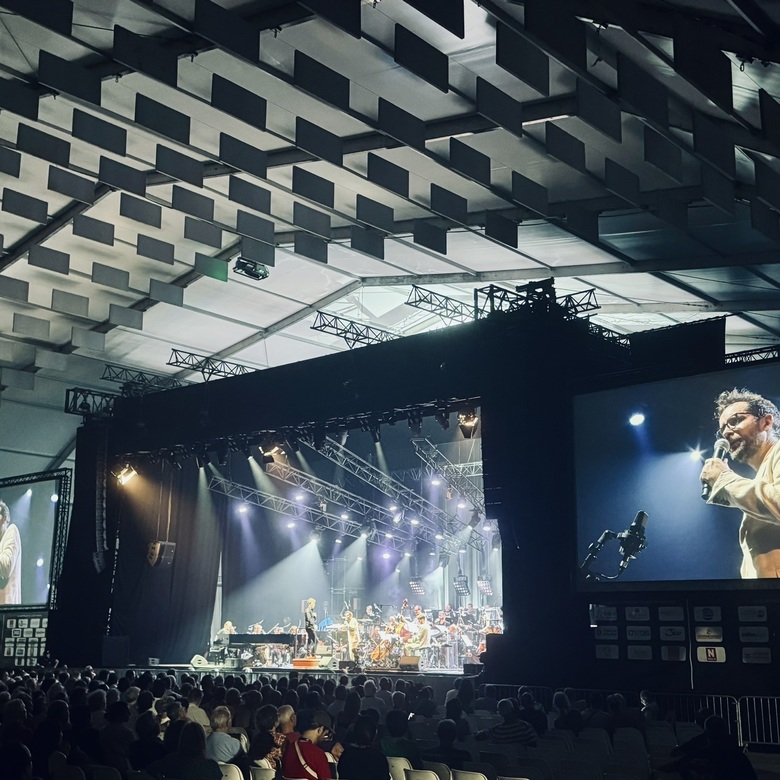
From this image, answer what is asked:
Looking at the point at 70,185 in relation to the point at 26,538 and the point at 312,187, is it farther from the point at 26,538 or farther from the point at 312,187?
the point at 26,538

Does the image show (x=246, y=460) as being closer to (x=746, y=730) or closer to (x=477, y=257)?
(x=477, y=257)

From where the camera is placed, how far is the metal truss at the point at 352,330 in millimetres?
16859

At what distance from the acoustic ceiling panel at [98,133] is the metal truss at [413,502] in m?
13.1

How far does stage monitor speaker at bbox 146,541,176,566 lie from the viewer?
19297mm

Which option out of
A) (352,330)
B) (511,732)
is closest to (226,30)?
(511,732)

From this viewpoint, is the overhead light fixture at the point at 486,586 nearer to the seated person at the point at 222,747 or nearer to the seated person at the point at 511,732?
the seated person at the point at 511,732

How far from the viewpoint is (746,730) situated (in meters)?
10.2

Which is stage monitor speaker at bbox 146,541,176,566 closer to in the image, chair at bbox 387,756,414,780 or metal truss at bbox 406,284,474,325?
metal truss at bbox 406,284,474,325

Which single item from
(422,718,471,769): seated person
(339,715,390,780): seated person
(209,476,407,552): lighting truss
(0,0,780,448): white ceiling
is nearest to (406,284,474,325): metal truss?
(0,0,780,448): white ceiling

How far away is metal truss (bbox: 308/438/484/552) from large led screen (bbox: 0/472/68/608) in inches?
242

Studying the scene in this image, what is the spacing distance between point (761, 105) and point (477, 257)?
20.8ft

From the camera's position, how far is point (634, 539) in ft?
37.6

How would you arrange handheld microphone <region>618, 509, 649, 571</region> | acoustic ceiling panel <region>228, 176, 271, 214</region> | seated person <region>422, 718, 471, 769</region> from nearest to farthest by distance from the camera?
seated person <region>422, 718, 471, 769</region>, acoustic ceiling panel <region>228, 176, 271, 214</region>, handheld microphone <region>618, 509, 649, 571</region>

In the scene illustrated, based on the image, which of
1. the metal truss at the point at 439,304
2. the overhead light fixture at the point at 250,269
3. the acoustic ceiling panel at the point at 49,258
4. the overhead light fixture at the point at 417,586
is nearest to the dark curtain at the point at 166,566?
the overhead light fixture at the point at 250,269
